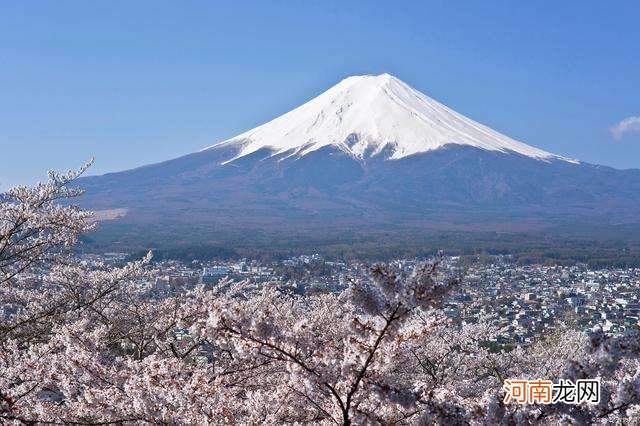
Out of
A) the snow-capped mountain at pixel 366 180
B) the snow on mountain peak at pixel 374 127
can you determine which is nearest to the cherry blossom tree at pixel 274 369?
the snow-capped mountain at pixel 366 180

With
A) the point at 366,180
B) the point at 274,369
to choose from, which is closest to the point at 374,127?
the point at 366,180

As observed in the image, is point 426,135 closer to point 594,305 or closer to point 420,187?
point 420,187

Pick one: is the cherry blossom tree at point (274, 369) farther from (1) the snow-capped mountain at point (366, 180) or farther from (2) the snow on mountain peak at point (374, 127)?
(2) the snow on mountain peak at point (374, 127)

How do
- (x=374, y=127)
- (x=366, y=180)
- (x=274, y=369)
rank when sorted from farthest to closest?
(x=374, y=127)
(x=366, y=180)
(x=274, y=369)

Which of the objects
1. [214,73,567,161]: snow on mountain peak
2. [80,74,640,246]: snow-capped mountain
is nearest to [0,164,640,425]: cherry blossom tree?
[80,74,640,246]: snow-capped mountain

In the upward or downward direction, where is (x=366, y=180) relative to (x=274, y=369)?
upward

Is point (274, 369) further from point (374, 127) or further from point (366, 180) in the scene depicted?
point (374, 127)
